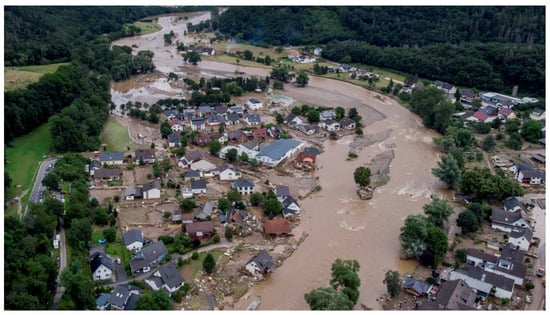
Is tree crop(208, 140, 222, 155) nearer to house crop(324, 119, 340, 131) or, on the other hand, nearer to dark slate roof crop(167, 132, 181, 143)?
dark slate roof crop(167, 132, 181, 143)

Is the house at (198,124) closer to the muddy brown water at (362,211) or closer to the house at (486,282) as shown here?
the muddy brown water at (362,211)

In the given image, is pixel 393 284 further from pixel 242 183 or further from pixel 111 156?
pixel 111 156

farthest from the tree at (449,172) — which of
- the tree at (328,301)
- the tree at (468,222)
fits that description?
the tree at (328,301)

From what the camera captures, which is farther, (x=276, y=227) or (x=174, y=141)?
(x=174, y=141)

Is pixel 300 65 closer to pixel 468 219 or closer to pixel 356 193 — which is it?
pixel 356 193

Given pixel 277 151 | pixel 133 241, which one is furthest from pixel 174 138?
pixel 133 241

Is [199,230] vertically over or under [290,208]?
over
